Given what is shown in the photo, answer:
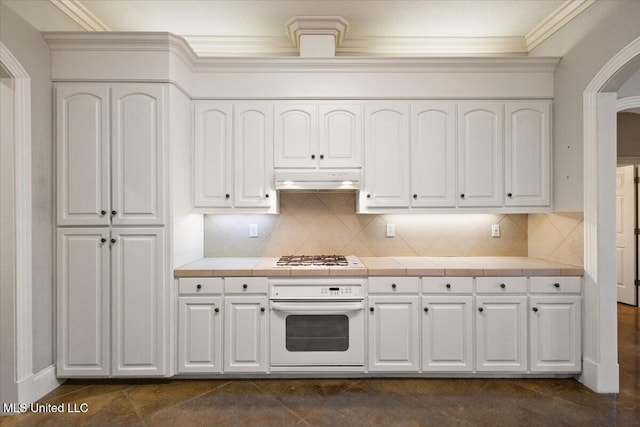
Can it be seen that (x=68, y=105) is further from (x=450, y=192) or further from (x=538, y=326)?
(x=538, y=326)

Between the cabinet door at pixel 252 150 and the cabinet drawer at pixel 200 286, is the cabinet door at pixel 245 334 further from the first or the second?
the cabinet door at pixel 252 150

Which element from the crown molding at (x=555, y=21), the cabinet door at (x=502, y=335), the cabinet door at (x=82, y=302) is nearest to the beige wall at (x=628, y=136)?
the crown molding at (x=555, y=21)

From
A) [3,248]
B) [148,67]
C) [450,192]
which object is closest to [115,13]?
[148,67]

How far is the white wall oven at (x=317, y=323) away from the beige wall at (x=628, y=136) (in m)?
3.94

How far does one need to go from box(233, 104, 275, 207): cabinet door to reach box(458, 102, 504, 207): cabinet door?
63.8 inches

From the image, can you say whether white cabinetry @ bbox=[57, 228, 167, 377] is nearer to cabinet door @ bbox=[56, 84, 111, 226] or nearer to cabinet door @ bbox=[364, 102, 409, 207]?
cabinet door @ bbox=[56, 84, 111, 226]

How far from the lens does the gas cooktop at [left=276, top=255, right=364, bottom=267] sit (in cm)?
279

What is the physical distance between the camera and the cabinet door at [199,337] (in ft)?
8.66

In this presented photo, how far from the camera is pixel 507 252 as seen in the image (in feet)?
11.0

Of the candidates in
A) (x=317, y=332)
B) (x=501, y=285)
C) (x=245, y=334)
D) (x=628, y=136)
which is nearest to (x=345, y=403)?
(x=317, y=332)

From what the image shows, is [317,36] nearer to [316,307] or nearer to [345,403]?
[316,307]

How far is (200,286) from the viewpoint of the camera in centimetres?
264

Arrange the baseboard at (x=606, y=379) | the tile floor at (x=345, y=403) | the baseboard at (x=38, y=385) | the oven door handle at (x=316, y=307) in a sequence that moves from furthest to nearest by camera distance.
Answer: the oven door handle at (x=316, y=307) < the baseboard at (x=606, y=379) < the baseboard at (x=38, y=385) < the tile floor at (x=345, y=403)

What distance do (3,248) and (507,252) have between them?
13.1ft
